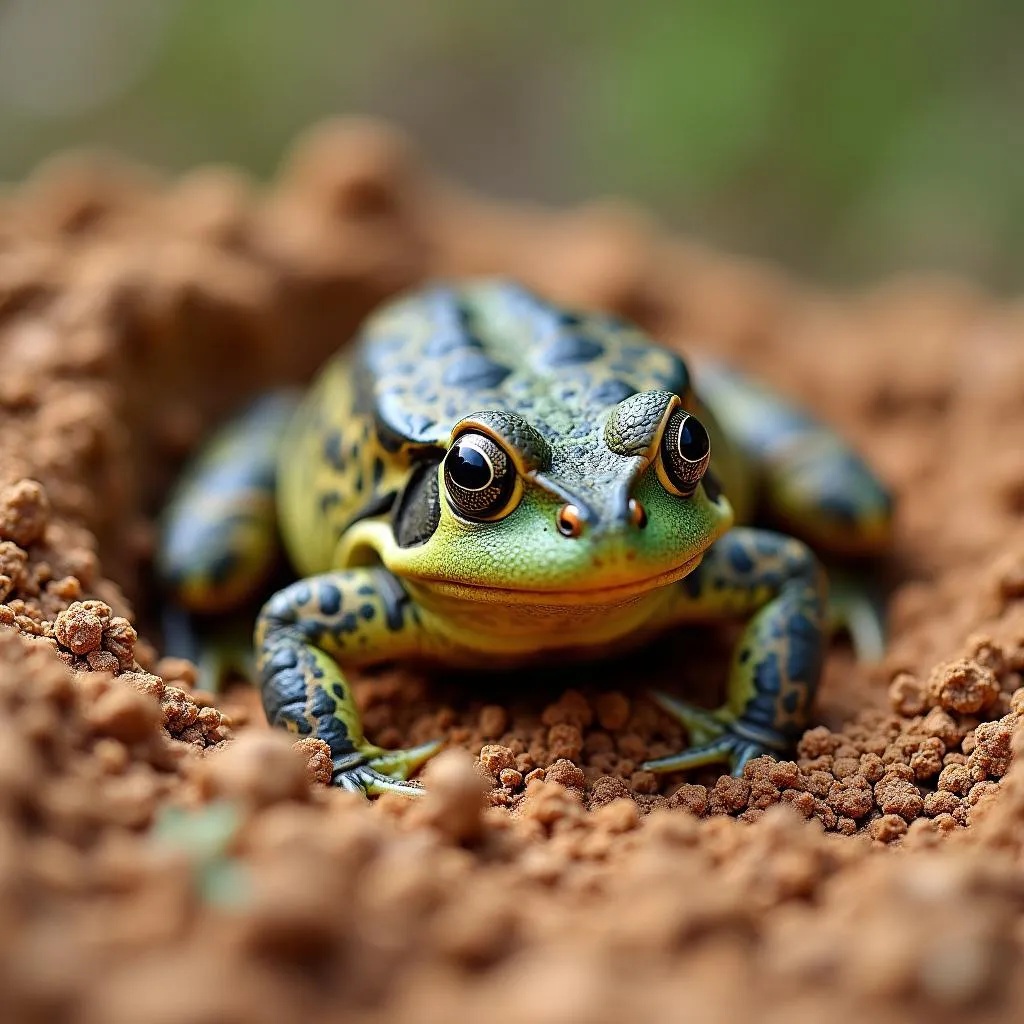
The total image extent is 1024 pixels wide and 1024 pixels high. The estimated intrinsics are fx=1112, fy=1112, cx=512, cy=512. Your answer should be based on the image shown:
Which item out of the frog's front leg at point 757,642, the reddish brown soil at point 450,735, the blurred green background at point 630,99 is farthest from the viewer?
the blurred green background at point 630,99

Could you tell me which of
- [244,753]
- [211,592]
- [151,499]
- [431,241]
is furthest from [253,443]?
[244,753]

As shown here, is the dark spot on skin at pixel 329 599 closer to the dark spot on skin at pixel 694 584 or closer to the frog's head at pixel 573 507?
the frog's head at pixel 573 507

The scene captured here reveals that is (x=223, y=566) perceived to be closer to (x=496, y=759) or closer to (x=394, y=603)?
(x=394, y=603)

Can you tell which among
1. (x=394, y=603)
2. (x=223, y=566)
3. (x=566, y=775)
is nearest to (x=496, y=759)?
(x=566, y=775)

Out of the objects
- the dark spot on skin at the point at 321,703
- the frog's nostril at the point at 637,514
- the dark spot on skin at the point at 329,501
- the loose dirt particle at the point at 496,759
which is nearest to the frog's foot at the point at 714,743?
the loose dirt particle at the point at 496,759

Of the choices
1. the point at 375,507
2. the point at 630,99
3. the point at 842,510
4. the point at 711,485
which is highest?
the point at 630,99

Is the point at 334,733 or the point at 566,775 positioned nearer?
the point at 566,775

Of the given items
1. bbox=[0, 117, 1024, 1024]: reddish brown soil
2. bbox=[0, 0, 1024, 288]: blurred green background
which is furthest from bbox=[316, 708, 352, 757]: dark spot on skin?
bbox=[0, 0, 1024, 288]: blurred green background

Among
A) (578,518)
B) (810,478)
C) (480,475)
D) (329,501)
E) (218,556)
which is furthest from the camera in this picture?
(810,478)
